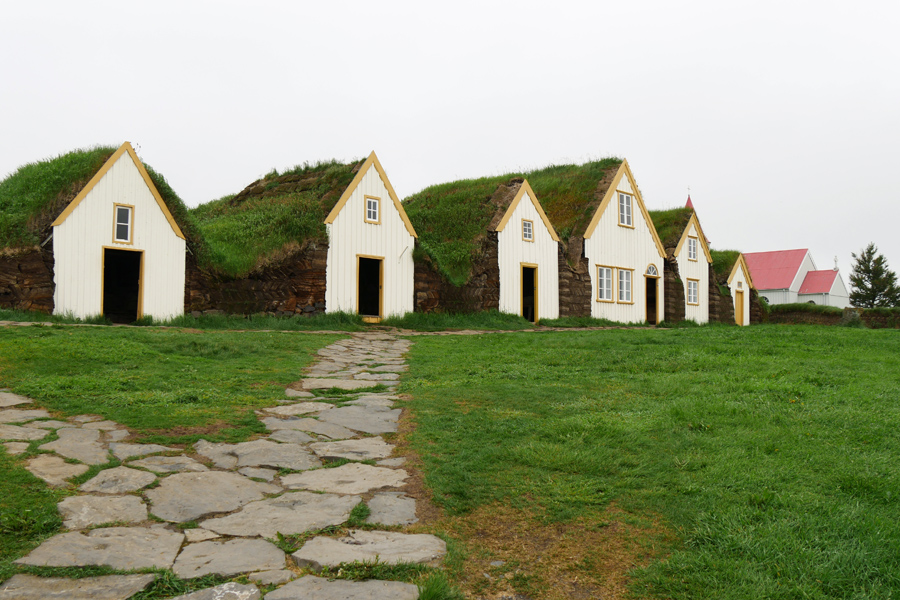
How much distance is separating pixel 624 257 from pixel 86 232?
20229 mm

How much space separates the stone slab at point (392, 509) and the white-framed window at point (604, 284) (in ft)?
76.2

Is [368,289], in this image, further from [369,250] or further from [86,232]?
[86,232]

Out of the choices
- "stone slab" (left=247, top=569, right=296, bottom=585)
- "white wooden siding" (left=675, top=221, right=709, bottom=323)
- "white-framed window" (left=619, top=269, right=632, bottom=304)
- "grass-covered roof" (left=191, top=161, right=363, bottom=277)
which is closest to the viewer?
"stone slab" (left=247, top=569, right=296, bottom=585)

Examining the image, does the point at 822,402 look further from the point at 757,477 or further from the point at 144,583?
the point at 144,583

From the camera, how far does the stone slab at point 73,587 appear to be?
11.0ft

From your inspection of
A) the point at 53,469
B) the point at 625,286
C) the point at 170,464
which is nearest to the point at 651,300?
the point at 625,286

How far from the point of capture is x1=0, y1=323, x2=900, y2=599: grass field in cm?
401

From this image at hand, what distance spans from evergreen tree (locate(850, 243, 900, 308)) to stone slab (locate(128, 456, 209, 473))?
6479cm

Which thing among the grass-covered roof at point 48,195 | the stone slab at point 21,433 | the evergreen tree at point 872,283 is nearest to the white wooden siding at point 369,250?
the grass-covered roof at point 48,195

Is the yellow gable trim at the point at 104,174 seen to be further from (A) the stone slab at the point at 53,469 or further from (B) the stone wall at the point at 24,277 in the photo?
(A) the stone slab at the point at 53,469

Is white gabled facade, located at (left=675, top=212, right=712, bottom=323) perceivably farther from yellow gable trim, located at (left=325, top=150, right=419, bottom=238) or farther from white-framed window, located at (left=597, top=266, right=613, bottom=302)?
yellow gable trim, located at (left=325, top=150, right=419, bottom=238)

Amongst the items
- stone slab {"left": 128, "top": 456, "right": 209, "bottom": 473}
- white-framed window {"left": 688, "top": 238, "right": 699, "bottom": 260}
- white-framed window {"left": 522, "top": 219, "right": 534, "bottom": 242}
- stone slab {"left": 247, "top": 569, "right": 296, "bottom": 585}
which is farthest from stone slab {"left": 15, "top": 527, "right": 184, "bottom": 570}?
white-framed window {"left": 688, "top": 238, "right": 699, "bottom": 260}

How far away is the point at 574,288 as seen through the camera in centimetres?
2667

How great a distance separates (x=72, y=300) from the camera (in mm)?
17062
